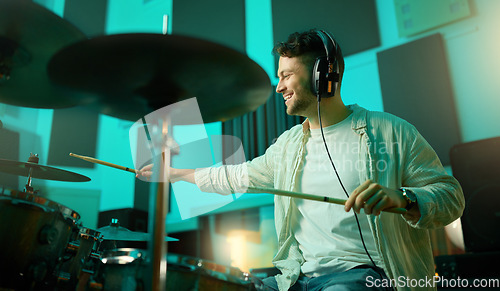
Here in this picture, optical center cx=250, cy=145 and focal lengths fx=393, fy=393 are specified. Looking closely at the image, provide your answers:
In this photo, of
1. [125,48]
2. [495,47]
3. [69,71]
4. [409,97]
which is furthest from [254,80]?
[495,47]

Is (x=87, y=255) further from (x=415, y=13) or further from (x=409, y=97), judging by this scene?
(x=415, y=13)

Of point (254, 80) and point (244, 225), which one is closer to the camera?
point (254, 80)

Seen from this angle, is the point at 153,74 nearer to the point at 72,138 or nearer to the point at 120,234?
the point at 120,234

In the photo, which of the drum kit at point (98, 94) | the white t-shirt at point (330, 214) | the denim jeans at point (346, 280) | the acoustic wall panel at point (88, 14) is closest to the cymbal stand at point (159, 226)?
the drum kit at point (98, 94)

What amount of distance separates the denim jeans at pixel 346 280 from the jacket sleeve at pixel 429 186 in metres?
0.17

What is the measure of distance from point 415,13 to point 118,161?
2649 mm

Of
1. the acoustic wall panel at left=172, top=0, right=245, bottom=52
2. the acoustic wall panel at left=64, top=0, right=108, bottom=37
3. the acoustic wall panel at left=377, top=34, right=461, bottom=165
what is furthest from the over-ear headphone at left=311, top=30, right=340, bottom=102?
the acoustic wall panel at left=64, top=0, right=108, bottom=37

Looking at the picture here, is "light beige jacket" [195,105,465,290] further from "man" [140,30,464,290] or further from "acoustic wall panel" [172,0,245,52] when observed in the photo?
"acoustic wall panel" [172,0,245,52]

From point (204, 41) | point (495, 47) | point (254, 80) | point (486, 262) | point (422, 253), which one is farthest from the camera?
point (495, 47)

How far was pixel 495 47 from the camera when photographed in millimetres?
2365

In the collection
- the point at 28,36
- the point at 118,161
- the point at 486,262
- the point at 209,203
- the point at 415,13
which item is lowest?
the point at 486,262

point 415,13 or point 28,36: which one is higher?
point 415,13

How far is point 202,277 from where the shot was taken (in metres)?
0.97

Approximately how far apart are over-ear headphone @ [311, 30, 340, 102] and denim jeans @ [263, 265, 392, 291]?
0.54 m
